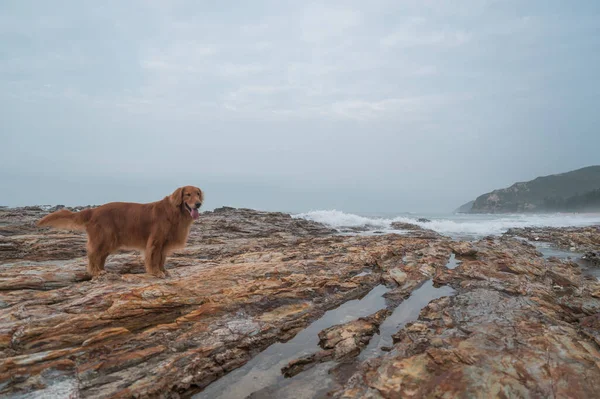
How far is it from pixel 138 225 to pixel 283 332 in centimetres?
397

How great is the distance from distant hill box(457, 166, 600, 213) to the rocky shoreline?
359 ft

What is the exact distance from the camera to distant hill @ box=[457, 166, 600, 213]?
98.9m

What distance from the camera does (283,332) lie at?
4.42 meters

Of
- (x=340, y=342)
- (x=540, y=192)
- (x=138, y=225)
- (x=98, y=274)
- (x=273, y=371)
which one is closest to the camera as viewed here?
(x=273, y=371)

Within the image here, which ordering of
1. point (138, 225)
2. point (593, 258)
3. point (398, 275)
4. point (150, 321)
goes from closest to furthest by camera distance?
point (150, 321)
point (138, 225)
point (398, 275)
point (593, 258)

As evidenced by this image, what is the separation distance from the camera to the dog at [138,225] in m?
6.06

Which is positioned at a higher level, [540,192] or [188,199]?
[540,192]

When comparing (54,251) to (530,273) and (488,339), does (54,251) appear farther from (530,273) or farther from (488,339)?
(530,273)

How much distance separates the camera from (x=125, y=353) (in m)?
3.45

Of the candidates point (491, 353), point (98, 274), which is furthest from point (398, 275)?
point (98, 274)

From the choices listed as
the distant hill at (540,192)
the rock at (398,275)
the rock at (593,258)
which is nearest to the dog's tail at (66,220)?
the rock at (398,275)

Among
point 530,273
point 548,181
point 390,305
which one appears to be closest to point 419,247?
point 530,273

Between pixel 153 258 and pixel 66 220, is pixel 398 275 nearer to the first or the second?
pixel 153 258

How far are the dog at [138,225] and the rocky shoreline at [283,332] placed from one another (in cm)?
57
